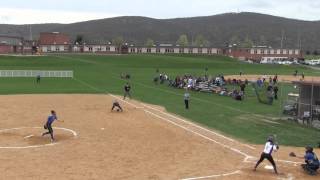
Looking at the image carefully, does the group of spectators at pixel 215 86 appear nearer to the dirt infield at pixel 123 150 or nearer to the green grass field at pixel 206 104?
the green grass field at pixel 206 104

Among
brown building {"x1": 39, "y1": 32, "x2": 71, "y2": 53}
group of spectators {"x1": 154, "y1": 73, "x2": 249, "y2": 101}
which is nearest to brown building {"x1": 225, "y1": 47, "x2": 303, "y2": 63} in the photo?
Result: brown building {"x1": 39, "y1": 32, "x2": 71, "y2": 53}

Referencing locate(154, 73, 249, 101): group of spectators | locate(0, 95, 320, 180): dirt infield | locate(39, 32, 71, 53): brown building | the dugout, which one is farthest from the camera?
locate(39, 32, 71, 53): brown building

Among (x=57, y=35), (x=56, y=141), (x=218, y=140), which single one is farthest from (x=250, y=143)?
(x=57, y=35)

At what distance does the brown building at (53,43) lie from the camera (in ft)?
502

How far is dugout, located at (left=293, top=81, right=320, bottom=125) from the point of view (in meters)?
36.8

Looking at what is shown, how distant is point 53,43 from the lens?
155m

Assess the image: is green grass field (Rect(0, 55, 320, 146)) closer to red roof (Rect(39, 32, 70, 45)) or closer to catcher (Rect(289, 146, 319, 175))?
catcher (Rect(289, 146, 319, 175))

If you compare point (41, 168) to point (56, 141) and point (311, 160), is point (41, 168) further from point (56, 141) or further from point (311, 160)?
point (311, 160)

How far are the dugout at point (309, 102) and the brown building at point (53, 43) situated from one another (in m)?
121

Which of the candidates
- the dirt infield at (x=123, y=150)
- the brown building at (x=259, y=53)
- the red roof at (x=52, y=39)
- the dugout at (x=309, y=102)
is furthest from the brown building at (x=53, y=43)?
the dugout at (x=309, y=102)

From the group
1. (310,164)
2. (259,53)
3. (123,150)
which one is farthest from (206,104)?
(259,53)

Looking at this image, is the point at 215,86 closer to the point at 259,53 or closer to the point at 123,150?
the point at 123,150

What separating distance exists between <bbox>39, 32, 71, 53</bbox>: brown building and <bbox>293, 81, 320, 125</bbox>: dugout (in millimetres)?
121440

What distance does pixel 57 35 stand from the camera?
514ft
